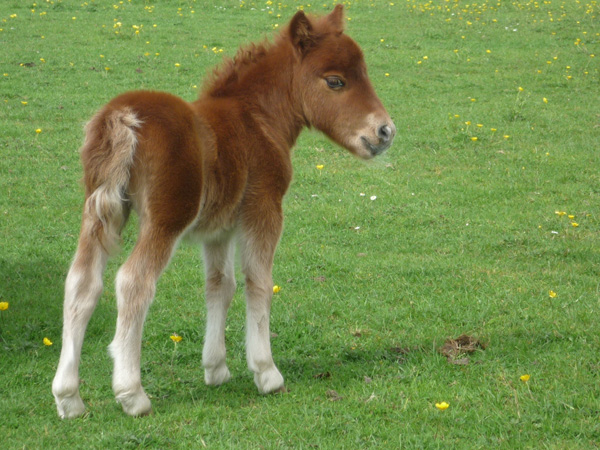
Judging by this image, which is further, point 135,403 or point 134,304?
point 135,403

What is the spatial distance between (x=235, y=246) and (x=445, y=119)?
7.49 m

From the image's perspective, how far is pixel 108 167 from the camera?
13.1 feet

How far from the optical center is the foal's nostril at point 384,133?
15.5ft

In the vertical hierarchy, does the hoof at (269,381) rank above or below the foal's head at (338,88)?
below

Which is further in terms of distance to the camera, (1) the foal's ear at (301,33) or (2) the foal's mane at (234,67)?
(2) the foal's mane at (234,67)

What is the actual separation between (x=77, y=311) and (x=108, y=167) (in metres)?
0.77

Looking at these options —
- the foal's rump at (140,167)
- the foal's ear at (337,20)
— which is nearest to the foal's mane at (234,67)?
the foal's ear at (337,20)

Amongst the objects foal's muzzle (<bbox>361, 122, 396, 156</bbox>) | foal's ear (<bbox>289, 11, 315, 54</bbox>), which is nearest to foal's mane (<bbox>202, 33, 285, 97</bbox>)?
foal's ear (<bbox>289, 11, 315, 54</bbox>)

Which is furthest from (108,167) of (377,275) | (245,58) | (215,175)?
(377,275)

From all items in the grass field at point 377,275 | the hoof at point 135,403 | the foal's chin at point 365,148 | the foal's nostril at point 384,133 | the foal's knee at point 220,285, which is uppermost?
the foal's nostril at point 384,133

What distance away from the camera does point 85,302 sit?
4.05m

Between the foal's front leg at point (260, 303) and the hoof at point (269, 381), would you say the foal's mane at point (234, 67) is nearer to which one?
the foal's front leg at point (260, 303)

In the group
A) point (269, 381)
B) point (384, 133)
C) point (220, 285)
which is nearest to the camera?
point (269, 381)

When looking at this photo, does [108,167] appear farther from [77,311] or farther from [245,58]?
[245,58]
